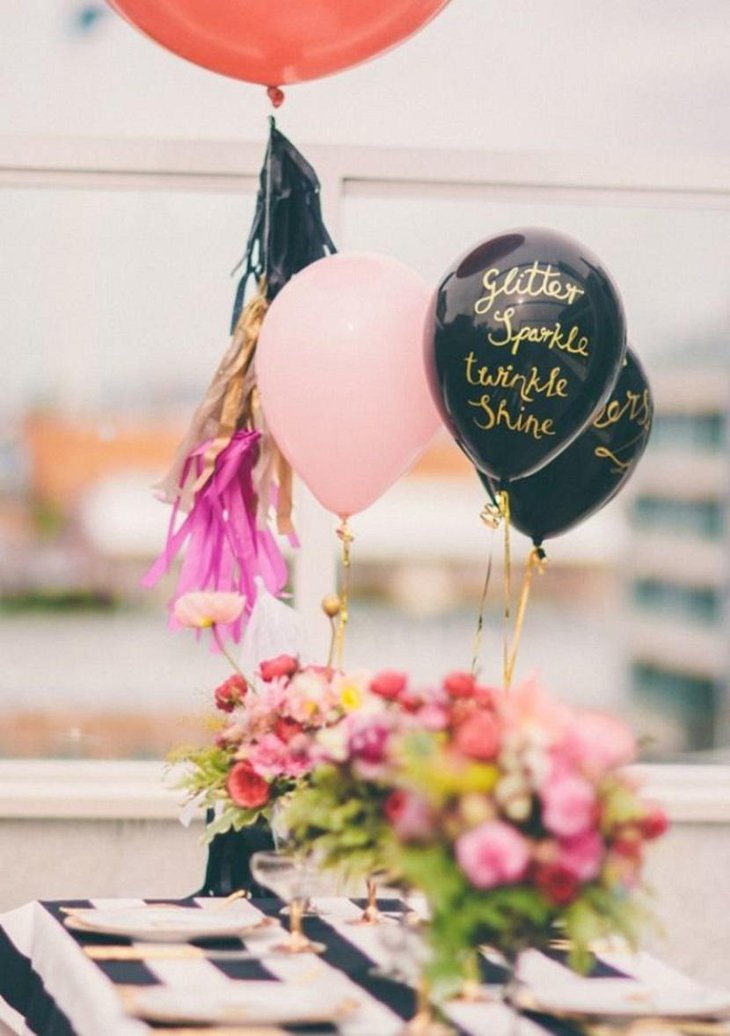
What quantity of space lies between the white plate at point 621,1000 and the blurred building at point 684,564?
1.87m

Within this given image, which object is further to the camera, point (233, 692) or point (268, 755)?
point (233, 692)

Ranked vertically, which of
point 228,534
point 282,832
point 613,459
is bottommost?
point 282,832

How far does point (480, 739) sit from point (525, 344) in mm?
1121

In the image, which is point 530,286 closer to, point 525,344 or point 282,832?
point 525,344

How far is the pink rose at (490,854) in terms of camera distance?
4.84ft

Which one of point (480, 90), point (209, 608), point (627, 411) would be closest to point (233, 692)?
point (209, 608)

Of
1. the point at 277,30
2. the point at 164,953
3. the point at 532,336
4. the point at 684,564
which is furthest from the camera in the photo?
the point at 684,564

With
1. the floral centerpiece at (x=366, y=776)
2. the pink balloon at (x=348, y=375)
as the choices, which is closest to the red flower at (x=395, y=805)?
→ the floral centerpiece at (x=366, y=776)

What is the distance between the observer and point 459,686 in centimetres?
176

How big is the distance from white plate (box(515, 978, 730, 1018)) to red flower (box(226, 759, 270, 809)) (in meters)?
0.51

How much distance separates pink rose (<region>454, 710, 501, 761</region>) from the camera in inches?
60.9

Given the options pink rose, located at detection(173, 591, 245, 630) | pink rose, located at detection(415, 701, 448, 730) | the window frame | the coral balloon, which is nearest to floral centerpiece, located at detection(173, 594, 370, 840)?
pink rose, located at detection(173, 591, 245, 630)

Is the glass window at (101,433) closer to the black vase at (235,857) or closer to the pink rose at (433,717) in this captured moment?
the black vase at (235,857)

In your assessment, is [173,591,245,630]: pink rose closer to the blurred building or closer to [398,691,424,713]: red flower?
[398,691,424,713]: red flower
